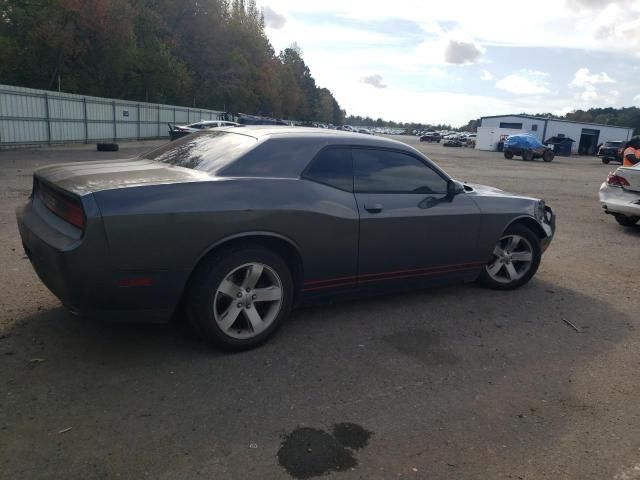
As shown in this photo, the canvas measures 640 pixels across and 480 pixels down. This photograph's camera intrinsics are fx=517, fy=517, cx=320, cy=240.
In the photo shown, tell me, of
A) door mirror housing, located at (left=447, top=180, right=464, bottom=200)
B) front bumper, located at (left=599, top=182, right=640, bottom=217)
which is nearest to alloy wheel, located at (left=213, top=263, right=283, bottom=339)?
door mirror housing, located at (left=447, top=180, right=464, bottom=200)

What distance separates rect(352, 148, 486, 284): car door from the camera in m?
4.25

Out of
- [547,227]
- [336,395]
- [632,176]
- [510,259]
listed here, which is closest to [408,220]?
[510,259]

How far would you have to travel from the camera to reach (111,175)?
3.61m

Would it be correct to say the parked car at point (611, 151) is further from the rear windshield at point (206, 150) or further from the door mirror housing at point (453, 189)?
the rear windshield at point (206, 150)

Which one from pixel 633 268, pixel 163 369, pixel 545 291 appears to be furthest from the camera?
pixel 633 268

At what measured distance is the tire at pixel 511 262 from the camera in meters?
5.35

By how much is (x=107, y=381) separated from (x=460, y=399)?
2227 mm

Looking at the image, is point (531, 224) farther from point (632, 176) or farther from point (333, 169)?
point (632, 176)

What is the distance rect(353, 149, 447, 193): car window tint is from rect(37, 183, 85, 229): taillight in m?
2.08

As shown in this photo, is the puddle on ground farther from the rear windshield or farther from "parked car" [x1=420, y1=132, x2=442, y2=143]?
"parked car" [x1=420, y1=132, x2=442, y2=143]

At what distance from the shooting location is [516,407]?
10.6 ft

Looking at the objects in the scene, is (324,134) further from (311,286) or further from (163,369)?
(163,369)

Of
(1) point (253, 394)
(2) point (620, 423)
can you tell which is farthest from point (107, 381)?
(2) point (620, 423)

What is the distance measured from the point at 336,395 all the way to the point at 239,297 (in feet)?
3.15
